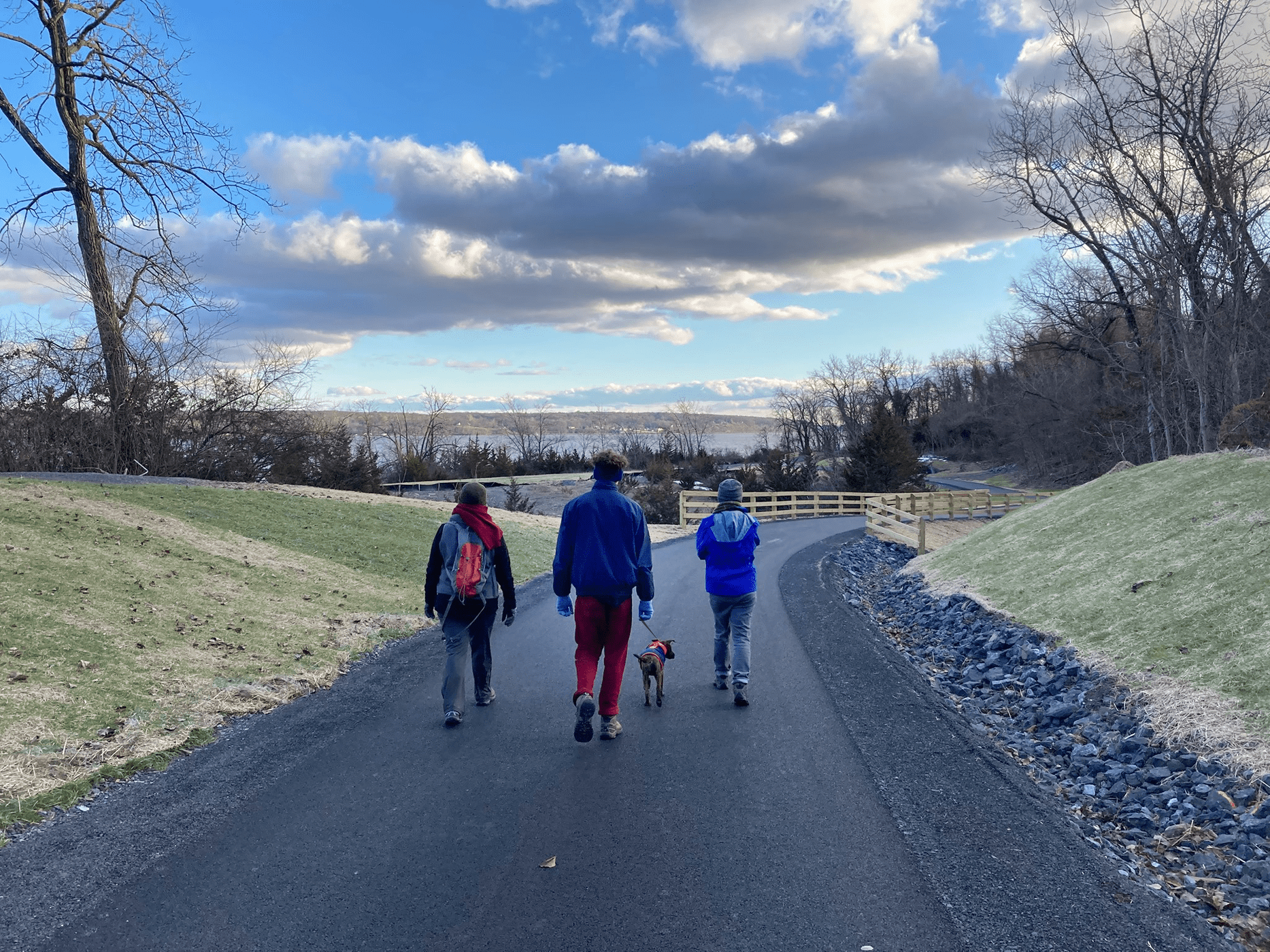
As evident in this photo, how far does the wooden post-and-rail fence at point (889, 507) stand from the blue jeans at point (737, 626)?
14.0 metres

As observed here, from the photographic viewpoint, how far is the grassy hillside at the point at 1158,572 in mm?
6508

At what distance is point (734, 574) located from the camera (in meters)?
6.84

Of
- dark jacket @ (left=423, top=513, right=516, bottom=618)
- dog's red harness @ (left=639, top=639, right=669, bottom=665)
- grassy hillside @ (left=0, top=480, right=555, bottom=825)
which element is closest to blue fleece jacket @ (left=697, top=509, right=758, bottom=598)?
dog's red harness @ (left=639, top=639, right=669, bottom=665)

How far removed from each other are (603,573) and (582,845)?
6.44ft

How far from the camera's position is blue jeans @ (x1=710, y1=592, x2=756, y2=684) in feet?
22.1

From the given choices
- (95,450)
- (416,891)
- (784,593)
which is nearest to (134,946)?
(416,891)

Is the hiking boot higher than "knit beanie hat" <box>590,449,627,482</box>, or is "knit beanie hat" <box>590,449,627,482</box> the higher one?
"knit beanie hat" <box>590,449,627,482</box>

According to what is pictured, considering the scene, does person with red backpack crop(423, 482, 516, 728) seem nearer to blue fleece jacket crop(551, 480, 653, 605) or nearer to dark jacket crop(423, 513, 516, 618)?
dark jacket crop(423, 513, 516, 618)

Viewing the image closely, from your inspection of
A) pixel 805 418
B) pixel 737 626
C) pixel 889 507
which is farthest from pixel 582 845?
pixel 805 418

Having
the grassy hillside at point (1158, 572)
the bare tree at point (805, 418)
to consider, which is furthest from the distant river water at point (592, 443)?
the grassy hillside at point (1158, 572)

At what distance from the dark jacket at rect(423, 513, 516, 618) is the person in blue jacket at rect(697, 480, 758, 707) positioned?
1723mm

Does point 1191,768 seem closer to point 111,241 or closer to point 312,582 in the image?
point 312,582

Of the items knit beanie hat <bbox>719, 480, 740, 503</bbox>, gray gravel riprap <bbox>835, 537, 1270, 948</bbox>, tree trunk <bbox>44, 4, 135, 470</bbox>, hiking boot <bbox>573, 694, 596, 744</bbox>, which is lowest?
gray gravel riprap <bbox>835, 537, 1270, 948</bbox>

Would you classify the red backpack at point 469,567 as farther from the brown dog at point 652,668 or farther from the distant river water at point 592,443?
the distant river water at point 592,443
